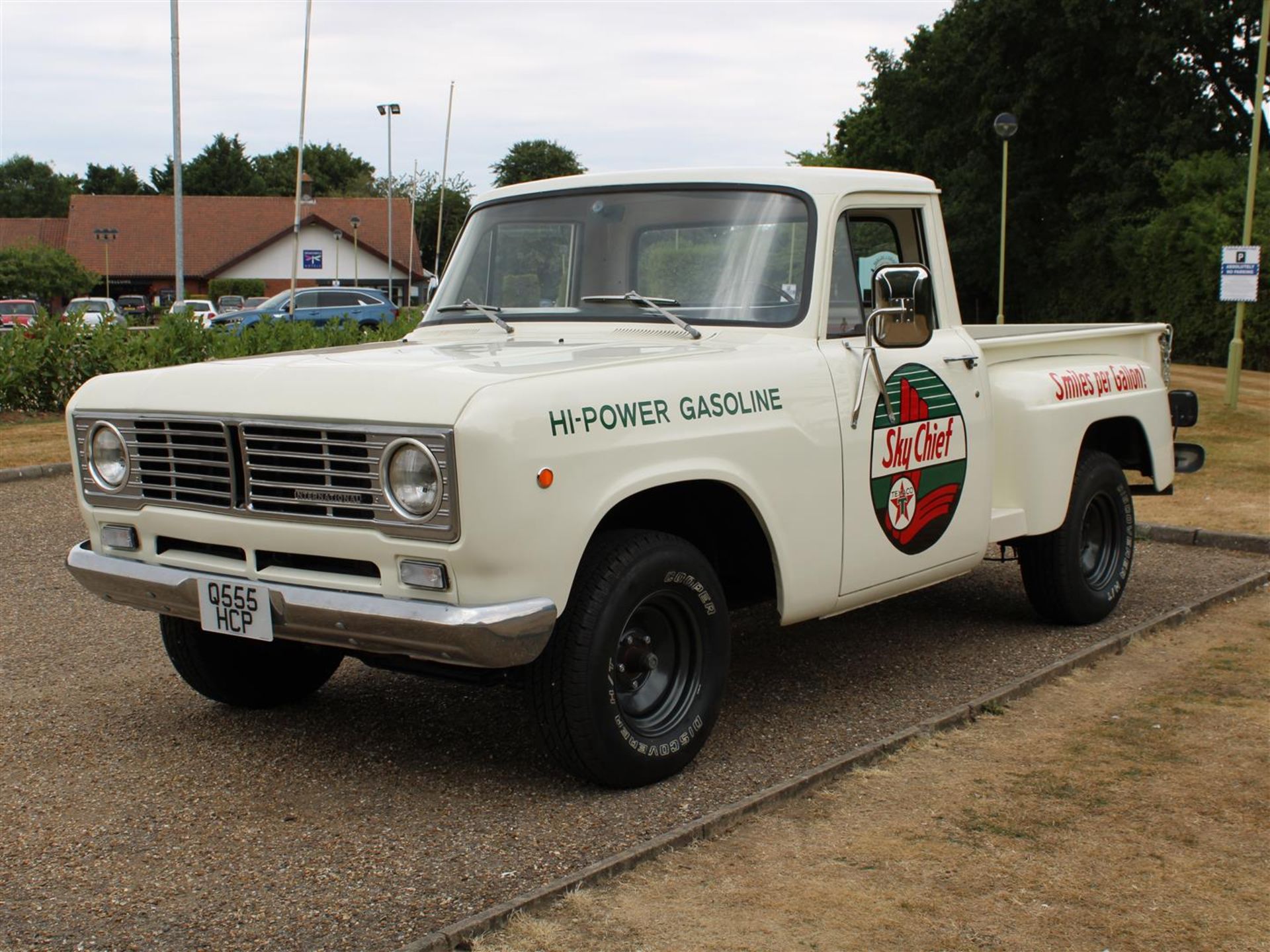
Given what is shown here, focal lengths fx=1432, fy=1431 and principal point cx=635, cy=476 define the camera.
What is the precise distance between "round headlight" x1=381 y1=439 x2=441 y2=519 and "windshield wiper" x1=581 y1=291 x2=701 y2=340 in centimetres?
152

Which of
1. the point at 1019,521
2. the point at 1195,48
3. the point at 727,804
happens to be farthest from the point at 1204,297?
the point at 727,804

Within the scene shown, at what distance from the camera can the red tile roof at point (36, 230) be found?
262 feet

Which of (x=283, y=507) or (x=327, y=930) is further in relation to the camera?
(x=283, y=507)

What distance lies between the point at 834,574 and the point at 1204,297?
104 ft

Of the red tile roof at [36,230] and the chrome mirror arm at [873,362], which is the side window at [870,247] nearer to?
the chrome mirror arm at [873,362]

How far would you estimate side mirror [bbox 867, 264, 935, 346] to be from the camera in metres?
5.22

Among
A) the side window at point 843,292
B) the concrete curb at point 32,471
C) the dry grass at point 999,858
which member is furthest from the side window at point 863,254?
the concrete curb at point 32,471

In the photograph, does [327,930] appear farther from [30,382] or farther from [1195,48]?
[1195,48]

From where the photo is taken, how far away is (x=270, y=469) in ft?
14.3

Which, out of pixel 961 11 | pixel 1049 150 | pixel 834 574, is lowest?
pixel 834 574

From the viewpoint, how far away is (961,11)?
143 ft

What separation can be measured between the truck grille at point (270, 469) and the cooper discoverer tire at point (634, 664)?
0.57 metres

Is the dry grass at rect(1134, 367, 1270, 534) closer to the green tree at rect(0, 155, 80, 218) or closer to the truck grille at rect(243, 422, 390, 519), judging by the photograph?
the truck grille at rect(243, 422, 390, 519)

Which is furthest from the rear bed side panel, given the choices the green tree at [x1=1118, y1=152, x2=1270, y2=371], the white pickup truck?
the green tree at [x1=1118, y1=152, x2=1270, y2=371]
